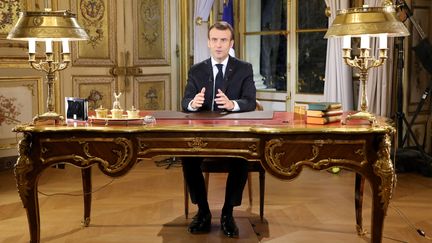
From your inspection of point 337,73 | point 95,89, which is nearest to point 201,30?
point 95,89

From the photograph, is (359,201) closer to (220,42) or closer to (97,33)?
(220,42)

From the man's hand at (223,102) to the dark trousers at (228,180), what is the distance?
1.03 ft

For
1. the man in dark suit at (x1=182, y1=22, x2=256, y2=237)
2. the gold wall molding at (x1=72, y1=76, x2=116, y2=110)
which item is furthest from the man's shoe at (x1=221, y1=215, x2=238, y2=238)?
the gold wall molding at (x1=72, y1=76, x2=116, y2=110)

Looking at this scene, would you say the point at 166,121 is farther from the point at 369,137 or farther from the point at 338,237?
the point at 338,237

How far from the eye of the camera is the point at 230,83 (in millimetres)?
3404

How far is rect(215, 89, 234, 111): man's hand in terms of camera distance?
3054mm

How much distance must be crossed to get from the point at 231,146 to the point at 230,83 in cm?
84

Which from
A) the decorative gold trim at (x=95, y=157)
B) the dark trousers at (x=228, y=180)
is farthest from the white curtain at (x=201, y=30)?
the decorative gold trim at (x=95, y=157)

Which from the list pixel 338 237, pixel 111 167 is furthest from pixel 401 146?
pixel 111 167

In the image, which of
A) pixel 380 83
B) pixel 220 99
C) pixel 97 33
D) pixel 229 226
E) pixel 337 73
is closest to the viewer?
pixel 220 99

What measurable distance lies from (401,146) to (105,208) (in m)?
2.73

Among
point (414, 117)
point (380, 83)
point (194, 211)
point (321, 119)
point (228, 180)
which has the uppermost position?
point (380, 83)

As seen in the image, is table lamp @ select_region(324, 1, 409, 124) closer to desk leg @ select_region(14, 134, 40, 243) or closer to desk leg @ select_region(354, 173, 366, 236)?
desk leg @ select_region(354, 173, 366, 236)

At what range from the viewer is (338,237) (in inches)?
127
